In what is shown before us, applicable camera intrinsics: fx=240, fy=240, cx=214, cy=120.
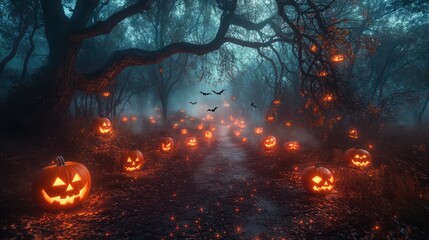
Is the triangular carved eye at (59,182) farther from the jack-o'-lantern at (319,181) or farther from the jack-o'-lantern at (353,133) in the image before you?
the jack-o'-lantern at (353,133)

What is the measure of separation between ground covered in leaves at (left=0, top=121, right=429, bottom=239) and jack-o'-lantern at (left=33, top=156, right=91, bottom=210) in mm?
216

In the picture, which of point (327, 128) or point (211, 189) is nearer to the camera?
point (211, 189)

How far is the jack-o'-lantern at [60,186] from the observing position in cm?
521

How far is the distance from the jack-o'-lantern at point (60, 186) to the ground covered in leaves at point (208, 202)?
0.22m

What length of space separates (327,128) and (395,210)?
31.0 feet

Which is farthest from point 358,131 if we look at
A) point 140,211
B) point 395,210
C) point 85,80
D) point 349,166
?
point 85,80

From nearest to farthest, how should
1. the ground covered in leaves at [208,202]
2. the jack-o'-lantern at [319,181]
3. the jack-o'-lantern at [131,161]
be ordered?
the ground covered in leaves at [208,202], the jack-o'-lantern at [319,181], the jack-o'-lantern at [131,161]

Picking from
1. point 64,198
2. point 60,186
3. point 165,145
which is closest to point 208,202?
point 64,198

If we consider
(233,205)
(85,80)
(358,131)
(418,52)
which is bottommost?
(233,205)

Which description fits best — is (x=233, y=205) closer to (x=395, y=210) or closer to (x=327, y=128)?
(x=395, y=210)

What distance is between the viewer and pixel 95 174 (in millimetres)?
8125

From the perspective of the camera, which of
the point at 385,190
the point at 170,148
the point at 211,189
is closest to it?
the point at 385,190

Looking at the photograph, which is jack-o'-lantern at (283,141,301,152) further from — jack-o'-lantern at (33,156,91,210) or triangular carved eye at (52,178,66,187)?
triangular carved eye at (52,178,66,187)

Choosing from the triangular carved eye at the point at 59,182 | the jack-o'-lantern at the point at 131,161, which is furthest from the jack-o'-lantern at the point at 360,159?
the triangular carved eye at the point at 59,182
